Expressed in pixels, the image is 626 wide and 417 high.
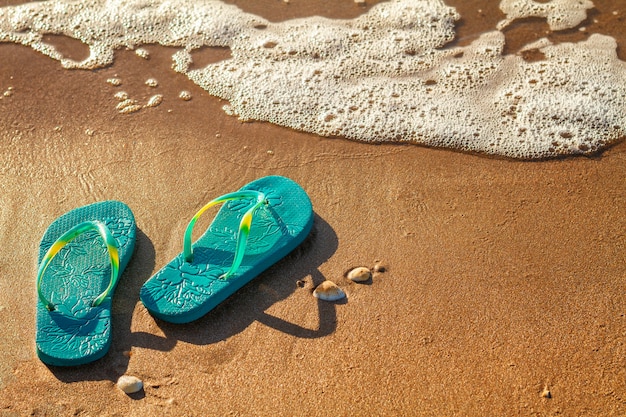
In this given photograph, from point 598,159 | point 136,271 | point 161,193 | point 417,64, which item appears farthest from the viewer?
point 417,64

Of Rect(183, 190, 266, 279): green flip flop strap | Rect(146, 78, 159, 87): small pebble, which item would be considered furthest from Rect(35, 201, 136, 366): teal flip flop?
Rect(146, 78, 159, 87): small pebble

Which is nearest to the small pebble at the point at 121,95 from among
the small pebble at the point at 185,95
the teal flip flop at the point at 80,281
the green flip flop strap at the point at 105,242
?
the small pebble at the point at 185,95

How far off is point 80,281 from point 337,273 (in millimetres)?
911

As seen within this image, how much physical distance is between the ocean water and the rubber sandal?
0.62 meters

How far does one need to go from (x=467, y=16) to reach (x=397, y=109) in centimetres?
99

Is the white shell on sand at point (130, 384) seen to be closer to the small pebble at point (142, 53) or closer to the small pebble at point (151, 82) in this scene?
the small pebble at point (151, 82)

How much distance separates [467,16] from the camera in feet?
11.7

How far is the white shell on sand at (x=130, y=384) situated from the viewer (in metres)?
1.90

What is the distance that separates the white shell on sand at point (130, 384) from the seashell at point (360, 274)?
0.80m

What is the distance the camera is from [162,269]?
7.18ft

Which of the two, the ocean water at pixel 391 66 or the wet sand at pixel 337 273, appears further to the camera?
the ocean water at pixel 391 66

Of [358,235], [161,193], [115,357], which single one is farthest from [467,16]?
[115,357]

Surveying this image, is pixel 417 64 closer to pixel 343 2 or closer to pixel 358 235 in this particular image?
pixel 343 2

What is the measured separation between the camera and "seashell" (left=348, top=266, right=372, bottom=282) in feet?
7.20
